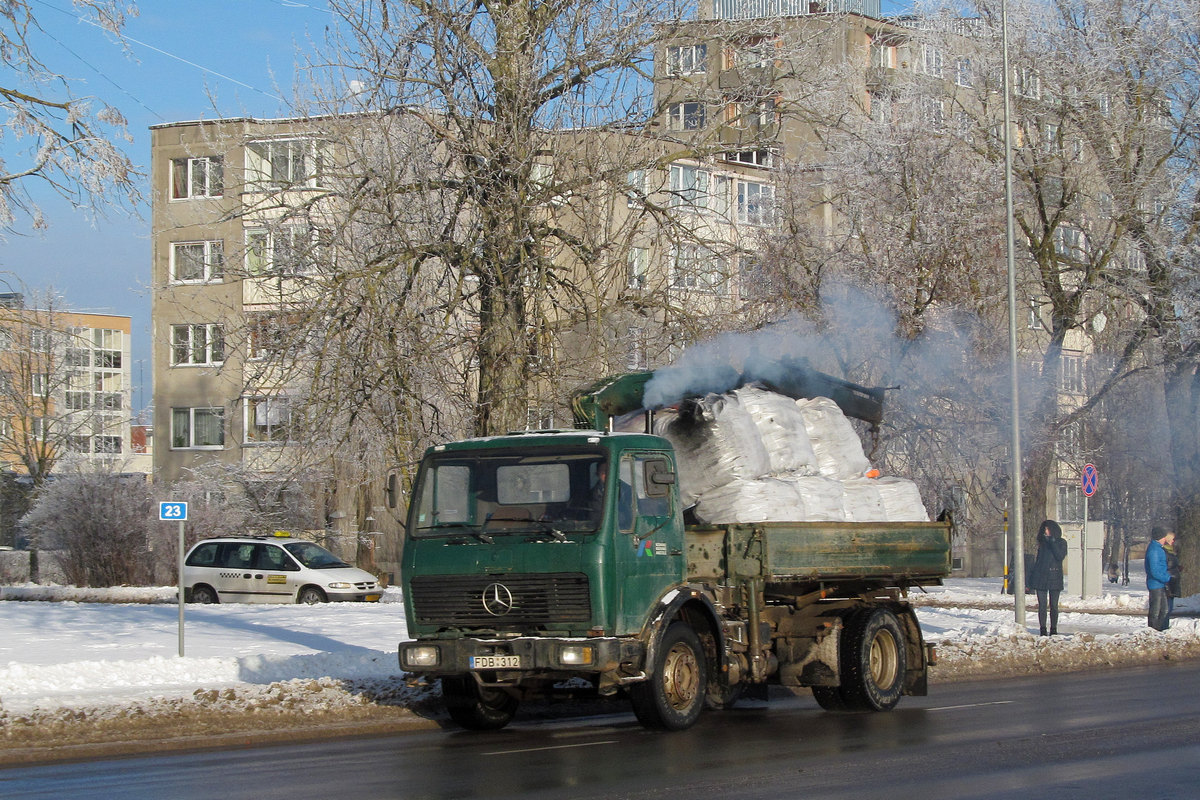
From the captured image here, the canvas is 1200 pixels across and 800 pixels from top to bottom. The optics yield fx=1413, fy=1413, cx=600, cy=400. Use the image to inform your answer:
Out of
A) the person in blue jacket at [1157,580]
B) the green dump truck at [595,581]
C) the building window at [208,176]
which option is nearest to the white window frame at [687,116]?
the green dump truck at [595,581]

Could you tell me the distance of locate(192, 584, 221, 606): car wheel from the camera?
101 ft

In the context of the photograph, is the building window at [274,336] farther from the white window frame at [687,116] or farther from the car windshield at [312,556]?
the car windshield at [312,556]

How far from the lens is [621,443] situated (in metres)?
12.0

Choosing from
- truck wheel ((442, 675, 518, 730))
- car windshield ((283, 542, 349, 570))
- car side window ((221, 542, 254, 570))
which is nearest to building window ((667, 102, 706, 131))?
truck wheel ((442, 675, 518, 730))

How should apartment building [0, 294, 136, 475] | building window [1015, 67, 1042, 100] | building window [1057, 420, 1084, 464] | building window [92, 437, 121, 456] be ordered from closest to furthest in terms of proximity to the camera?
building window [1015, 67, 1042, 100] < building window [1057, 420, 1084, 464] < apartment building [0, 294, 136, 475] < building window [92, 437, 121, 456]

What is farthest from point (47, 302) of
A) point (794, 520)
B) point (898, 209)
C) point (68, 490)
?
point (794, 520)

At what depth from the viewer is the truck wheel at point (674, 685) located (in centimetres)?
1162

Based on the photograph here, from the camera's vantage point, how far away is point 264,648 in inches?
735

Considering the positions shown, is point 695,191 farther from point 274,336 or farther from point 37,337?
point 37,337

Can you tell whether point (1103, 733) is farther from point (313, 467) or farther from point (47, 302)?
point (47, 302)

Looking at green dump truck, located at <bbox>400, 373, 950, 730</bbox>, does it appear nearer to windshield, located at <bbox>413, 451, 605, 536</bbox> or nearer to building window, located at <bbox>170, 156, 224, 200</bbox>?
windshield, located at <bbox>413, 451, 605, 536</bbox>

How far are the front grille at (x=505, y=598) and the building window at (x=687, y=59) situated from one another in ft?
25.8

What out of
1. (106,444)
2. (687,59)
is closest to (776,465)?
(687,59)

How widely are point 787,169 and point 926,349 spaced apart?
6.73 m
